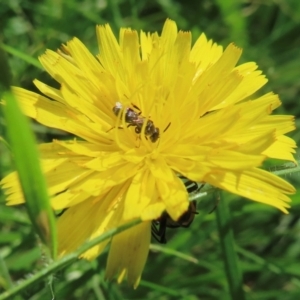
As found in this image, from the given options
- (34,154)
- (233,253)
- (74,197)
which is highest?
(34,154)

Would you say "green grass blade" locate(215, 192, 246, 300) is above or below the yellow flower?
below

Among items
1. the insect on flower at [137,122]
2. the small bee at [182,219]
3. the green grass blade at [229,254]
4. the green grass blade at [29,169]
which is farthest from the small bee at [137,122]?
the green grass blade at [29,169]

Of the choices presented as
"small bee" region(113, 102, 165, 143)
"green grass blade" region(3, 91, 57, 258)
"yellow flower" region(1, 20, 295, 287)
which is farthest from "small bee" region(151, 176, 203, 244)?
"green grass blade" region(3, 91, 57, 258)

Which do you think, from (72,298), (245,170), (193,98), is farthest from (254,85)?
(72,298)

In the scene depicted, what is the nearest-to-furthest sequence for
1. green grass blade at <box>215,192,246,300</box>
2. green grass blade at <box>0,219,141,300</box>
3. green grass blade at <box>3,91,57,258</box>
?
green grass blade at <box>3,91,57,258</box> < green grass blade at <box>0,219,141,300</box> < green grass blade at <box>215,192,246,300</box>

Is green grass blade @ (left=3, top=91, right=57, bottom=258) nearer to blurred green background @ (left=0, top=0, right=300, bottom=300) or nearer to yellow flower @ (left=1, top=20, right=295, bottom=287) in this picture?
yellow flower @ (left=1, top=20, right=295, bottom=287)

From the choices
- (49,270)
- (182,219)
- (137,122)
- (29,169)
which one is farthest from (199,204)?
(29,169)

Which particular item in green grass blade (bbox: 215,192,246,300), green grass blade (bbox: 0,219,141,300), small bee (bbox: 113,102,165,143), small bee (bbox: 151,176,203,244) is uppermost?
small bee (bbox: 113,102,165,143)

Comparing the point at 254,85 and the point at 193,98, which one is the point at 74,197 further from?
the point at 254,85
